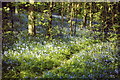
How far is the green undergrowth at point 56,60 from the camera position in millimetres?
7602

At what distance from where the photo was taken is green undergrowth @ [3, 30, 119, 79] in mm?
7602

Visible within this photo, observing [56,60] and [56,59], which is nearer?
[56,60]

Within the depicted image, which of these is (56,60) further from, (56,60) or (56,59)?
(56,59)

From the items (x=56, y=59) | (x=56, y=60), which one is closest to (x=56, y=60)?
(x=56, y=60)

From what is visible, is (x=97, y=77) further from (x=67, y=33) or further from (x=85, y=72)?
(x=67, y=33)

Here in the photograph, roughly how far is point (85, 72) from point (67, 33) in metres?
7.78

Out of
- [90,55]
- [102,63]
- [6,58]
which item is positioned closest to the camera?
[6,58]

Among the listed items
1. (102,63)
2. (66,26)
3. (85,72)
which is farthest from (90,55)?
(66,26)

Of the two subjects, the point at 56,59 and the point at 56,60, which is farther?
the point at 56,59

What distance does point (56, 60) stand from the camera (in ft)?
29.7

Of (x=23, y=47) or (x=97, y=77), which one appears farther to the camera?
(x=23, y=47)

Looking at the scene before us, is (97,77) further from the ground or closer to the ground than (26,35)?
closer to the ground

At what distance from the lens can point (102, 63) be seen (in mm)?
9070

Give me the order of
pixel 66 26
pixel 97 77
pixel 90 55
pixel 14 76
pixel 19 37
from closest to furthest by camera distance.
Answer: pixel 14 76, pixel 97 77, pixel 90 55, pixel 19 37, pixel 66 26
